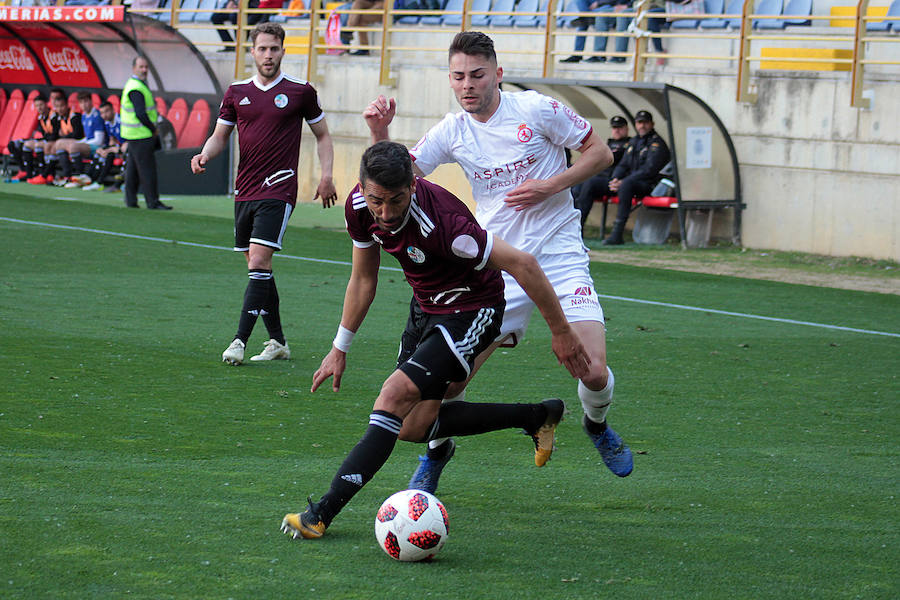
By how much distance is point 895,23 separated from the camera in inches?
687

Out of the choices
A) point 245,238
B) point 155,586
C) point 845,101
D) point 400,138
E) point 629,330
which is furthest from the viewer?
point 400,138

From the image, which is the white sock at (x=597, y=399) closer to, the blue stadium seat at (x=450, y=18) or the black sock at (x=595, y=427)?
the black sock at (x=595, y=427)

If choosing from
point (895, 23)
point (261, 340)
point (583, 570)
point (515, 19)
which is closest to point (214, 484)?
point (583, 570)

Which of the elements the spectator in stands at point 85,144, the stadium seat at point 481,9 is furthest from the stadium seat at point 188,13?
the stadium seat at point 481,9

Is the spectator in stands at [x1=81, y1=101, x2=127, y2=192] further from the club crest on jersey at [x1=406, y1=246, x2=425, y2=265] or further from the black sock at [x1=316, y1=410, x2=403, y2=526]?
the black sock at [x1=316, y1=410, x2=403, y2=526]

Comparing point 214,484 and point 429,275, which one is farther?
point 214,484

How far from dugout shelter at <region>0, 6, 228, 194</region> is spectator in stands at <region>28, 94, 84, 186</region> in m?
0.74

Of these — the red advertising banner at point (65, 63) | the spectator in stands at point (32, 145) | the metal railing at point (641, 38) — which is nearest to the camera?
the metal railing at point (641, 38)

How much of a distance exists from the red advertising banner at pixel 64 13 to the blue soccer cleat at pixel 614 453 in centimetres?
1810

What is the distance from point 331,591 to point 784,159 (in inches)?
549

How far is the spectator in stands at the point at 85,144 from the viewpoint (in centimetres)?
2316

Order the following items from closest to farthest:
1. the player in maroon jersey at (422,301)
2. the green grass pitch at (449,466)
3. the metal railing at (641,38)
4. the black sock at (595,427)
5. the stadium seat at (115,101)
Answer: the green grass pitch at (449,466), the player in maroon jersey at (422,301), the black sock at (595,427), the metal railing at (641,38), the stadium seat at (115,101)

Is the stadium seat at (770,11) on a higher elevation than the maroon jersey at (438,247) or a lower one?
higher

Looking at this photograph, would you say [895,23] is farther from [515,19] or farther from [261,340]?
[261,340]
